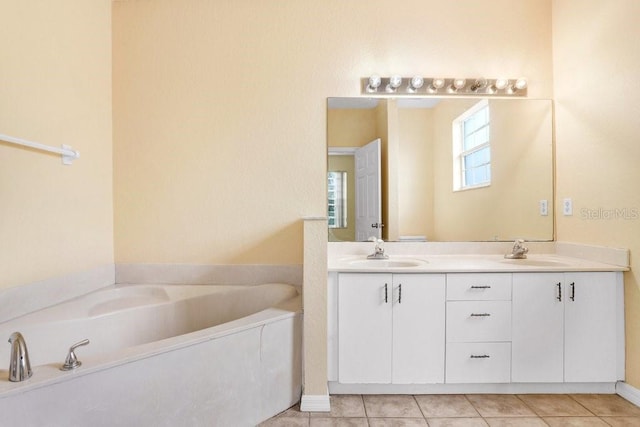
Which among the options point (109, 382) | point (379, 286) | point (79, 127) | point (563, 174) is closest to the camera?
point (109, 382)

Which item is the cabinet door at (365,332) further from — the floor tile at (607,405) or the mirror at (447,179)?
the floor tile at (607,405)

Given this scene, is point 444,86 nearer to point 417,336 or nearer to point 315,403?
point 417,336

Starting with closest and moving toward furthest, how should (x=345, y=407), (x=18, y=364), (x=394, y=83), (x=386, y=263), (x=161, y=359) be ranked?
1. (x=18, y=364)
2. (x=161, y=359)
3. (x=345, y=407)
4. (x=386, y=263)
5. (x=394, y=83)

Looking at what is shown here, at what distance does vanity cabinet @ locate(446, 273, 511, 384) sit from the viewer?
6.04 feet

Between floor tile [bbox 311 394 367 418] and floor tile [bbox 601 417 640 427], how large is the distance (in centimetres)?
120

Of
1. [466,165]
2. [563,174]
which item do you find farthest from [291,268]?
[563,174]

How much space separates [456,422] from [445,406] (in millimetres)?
134

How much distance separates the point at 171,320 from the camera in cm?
202

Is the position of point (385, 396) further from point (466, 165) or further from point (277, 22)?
point (277, 22)

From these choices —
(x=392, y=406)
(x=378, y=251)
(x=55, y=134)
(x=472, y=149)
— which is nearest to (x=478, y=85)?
(x=472, y=149)

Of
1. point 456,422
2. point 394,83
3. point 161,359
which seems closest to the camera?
point 161,359

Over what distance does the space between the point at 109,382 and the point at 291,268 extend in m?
1.28

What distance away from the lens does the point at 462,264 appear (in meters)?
1.98

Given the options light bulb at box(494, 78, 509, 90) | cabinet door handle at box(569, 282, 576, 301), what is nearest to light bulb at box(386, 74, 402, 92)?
light bulb at box(494, 78, 509, 90)
